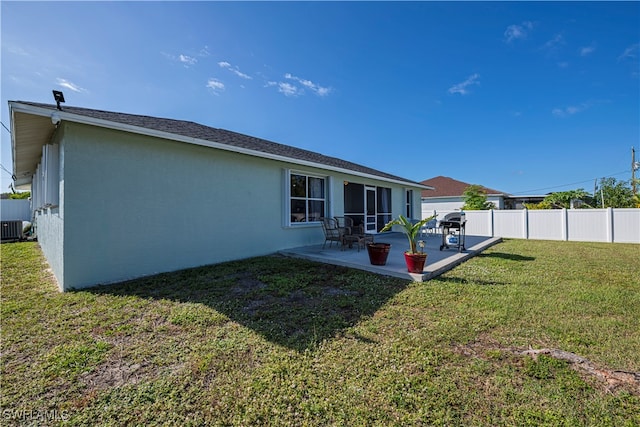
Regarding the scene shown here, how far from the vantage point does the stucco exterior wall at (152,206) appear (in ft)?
16.0

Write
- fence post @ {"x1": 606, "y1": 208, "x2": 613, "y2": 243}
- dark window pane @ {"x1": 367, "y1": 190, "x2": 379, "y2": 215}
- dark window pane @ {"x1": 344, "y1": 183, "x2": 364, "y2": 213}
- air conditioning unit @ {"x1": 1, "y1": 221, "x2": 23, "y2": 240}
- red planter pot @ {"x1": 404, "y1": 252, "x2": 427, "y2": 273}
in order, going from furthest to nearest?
dark window pane @ {"x1": 367, "y1": 190, "x2": 379, "y2": 215} → fence post @ {"x1": 606, "y1": 208, "x2": 613, "y2": 243} → air conditioning unit @ {"x1": 1, "y1": 221, "x2": 23, "y2": 240} → dark window pane @ {"x1": 344, "y1": 183, "x2": 364, "y2": 213} → red planter pot @ {"x1": 404, "y1": 252, "x2": 427, "y2": 273}

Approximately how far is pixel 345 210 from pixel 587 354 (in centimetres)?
872

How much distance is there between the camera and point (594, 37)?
923cm

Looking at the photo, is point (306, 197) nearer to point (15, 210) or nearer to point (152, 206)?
point (152, 206)

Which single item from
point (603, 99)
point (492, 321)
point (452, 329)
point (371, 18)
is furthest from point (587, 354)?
point (603, 99)

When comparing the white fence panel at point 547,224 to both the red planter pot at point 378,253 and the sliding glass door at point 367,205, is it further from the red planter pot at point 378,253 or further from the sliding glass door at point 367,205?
the red planter pot at point 378,253

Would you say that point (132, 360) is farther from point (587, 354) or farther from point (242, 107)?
point (242, 107)

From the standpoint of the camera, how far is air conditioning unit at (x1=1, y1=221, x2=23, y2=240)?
1176cm

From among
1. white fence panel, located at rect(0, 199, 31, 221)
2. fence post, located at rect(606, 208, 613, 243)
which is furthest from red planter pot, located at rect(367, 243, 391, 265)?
white fence panel, located at rect(0, 199, 31, 221)

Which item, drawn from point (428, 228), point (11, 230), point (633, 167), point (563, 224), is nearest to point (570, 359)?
point (428, 228)

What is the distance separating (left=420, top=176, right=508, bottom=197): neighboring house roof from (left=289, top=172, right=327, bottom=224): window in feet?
54.8

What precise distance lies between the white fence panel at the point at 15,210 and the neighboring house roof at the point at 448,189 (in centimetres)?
3028

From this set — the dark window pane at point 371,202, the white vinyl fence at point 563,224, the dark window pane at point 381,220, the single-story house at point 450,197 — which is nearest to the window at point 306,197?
the dark window pane at point 371,202

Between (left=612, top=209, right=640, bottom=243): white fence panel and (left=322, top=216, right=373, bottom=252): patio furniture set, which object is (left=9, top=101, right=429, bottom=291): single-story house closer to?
(left=322, top=216, right=373, bottom=252): patio furniture set
